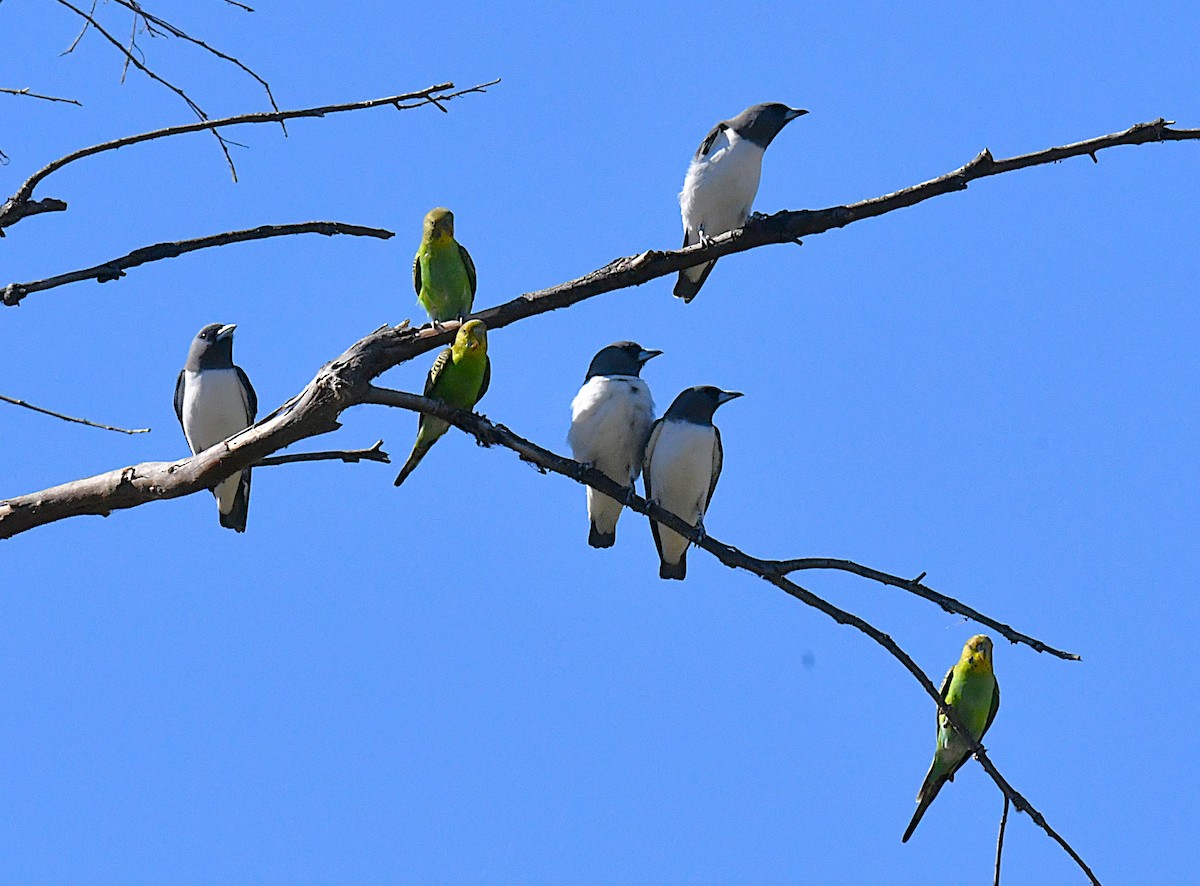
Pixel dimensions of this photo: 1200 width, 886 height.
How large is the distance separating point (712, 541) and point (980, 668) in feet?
14.0

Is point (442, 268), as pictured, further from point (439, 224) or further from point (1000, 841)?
point (1000, 841)

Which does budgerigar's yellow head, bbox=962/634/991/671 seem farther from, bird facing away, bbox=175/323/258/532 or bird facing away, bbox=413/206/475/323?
bird facing away, bbox=175/323/258/532

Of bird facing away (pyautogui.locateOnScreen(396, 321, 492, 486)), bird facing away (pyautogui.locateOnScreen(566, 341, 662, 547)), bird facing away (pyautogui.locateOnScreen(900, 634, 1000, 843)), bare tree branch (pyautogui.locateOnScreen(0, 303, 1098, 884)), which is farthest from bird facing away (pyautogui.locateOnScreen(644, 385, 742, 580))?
bare tree branch (pyautogui.locateOnScreen(0, 303, 1098, 884))

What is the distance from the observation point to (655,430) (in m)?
8.31

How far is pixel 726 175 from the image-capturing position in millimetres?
9258

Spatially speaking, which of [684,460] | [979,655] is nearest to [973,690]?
[979,655]

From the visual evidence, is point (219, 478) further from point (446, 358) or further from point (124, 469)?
point (446, 358)

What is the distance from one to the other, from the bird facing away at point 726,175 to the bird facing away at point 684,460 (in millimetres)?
1202

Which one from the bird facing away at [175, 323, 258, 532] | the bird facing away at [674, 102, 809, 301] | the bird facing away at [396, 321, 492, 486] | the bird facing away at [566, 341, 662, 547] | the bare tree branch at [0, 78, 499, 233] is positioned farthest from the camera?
the bird facing away at [674, 102, 809, 301]

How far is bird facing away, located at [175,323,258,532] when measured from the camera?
898 cm

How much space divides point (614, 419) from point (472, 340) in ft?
4.13

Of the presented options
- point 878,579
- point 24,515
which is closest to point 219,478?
point 24,515

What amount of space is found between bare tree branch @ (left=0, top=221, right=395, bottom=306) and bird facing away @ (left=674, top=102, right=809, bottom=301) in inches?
169

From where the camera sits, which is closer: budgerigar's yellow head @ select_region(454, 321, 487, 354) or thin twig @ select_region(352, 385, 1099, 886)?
thin twig @ select_region(352, 385, 1099, 886)
